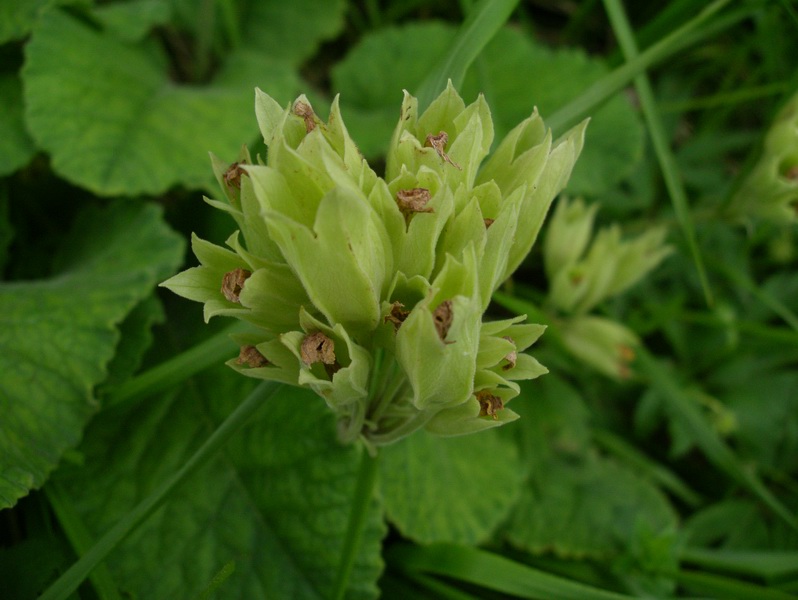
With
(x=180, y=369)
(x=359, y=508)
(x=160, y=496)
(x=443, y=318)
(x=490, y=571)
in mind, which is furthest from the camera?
(x=490, y=571)

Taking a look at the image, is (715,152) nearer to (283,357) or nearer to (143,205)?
(143,205)

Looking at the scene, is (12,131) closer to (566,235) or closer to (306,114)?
(306,114)

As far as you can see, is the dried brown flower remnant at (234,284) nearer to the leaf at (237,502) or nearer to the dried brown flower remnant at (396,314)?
the dried brown flower remnant at (396,314)

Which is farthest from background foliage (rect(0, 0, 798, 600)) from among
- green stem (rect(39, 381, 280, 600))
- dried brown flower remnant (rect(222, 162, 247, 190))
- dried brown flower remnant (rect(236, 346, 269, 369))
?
dried brown flower remnant (rect(222, 162, 247, 190))

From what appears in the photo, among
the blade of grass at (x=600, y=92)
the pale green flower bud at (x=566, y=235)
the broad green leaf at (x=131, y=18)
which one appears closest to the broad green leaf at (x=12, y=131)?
the broad green leaf at (x=131, y=18)

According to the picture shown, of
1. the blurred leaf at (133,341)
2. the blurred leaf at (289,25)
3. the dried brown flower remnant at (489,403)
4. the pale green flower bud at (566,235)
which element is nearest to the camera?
the dried brown flower remnant at (489,403)

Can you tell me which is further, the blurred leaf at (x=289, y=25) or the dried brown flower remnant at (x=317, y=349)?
the blurred leaf at (x=289, y=25)

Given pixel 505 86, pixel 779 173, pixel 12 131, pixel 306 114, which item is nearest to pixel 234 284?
pixel 306 114
